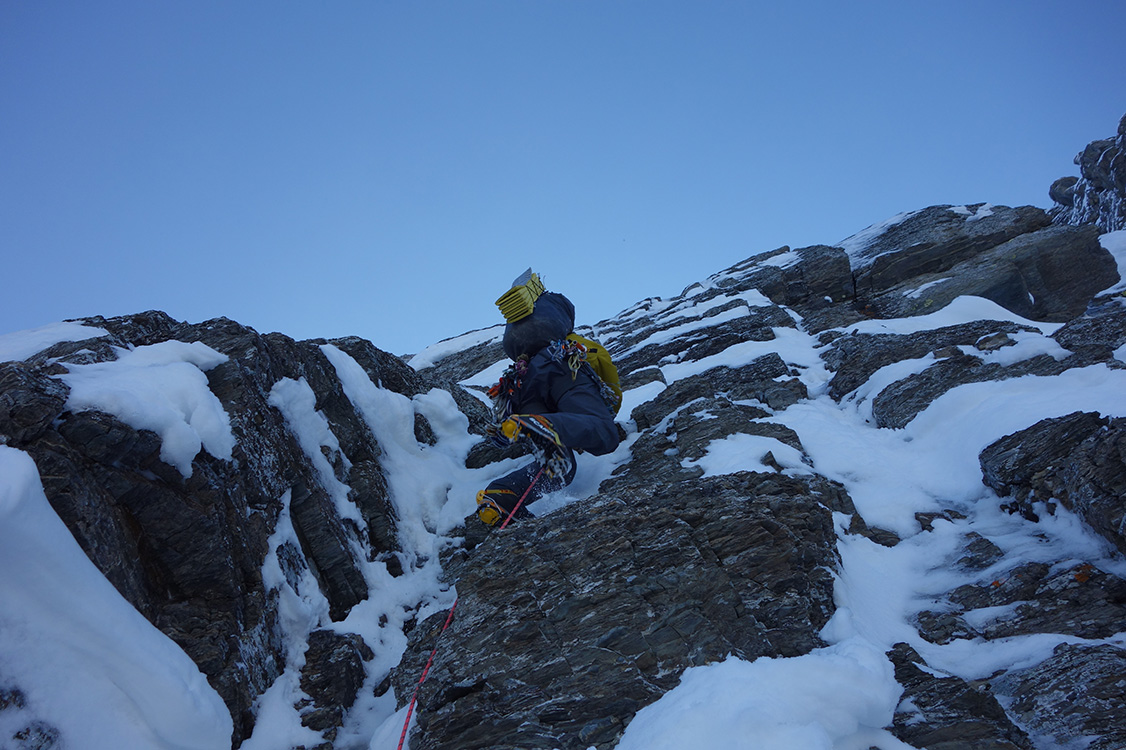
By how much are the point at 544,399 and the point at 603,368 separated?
1.03 m

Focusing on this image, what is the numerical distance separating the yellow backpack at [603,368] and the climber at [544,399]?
0.05ft

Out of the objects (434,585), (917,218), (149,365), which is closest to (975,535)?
(434,585)

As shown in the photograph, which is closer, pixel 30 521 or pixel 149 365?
pixel 30 521

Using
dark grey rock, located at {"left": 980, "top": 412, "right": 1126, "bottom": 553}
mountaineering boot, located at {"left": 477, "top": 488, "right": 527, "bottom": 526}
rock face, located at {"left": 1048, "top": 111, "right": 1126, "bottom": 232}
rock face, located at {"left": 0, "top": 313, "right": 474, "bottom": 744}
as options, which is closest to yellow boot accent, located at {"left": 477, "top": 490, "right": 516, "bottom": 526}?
mountaineering boot, located at {"left": 477, "top": 488, "right": 527, "bottom": 526}

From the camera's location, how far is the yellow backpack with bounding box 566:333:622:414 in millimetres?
8531

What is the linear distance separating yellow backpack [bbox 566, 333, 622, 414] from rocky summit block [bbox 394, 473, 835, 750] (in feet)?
9.72

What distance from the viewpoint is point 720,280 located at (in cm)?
2269

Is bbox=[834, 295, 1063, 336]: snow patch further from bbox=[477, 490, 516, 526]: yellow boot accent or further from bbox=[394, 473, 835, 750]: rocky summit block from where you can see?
bbox=[477, 490, 516, 526]: yellow boot accent

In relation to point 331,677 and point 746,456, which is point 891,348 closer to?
point 746,456

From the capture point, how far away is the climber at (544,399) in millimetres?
6875

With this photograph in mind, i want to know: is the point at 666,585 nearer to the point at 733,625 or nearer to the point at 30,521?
the point at 733,625

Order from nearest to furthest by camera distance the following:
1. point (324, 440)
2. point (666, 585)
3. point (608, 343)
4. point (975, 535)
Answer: point (666, 585)
point (975, 535)
point (324, 440)
point (608, 343)

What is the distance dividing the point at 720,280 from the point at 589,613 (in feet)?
A: 65.0

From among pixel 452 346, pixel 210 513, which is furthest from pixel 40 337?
pixel 452 346
